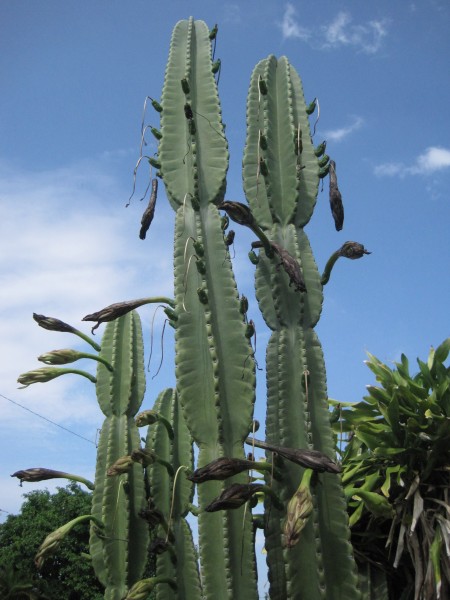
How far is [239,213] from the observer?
4.44 meters

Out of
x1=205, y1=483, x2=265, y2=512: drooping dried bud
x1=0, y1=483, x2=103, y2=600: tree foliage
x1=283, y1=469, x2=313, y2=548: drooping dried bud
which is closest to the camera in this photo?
x1=283, y1=469, x2=313, y2=548: drooping dried bud

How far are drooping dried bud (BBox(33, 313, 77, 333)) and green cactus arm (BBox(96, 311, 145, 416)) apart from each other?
18.2 inches

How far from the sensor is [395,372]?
20.9ft

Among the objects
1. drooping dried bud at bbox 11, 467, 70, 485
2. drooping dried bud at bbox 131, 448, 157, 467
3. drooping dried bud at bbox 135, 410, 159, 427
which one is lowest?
drooping dried bud at bbox 131, 448, 157, 467

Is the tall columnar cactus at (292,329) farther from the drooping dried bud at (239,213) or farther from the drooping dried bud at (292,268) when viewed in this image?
the drooping dried bud at (239,213)

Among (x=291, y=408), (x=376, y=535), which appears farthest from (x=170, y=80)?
(x=376, y=535)

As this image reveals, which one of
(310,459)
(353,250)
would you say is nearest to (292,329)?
(353,250)

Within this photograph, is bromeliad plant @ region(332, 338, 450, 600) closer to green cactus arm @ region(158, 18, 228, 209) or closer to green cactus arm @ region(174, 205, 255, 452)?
green cactus arm @ region(174, 205, 255, 452)

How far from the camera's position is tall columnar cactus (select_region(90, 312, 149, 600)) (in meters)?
5.61

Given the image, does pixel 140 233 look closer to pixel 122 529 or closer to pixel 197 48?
pixel 197 48

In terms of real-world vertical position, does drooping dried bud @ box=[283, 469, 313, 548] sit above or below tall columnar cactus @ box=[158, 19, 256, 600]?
below

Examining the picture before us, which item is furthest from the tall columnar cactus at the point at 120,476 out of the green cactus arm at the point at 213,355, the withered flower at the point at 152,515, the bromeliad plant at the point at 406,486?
the bromeliad plant at the point at 406,486

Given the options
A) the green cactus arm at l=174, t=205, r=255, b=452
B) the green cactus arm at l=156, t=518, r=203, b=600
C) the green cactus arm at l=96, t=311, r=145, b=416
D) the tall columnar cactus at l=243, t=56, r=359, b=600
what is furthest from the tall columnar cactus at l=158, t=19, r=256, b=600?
the green cactus arm at l=96, t=311, r=145, b=416

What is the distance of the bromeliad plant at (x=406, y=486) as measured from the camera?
209 inches
